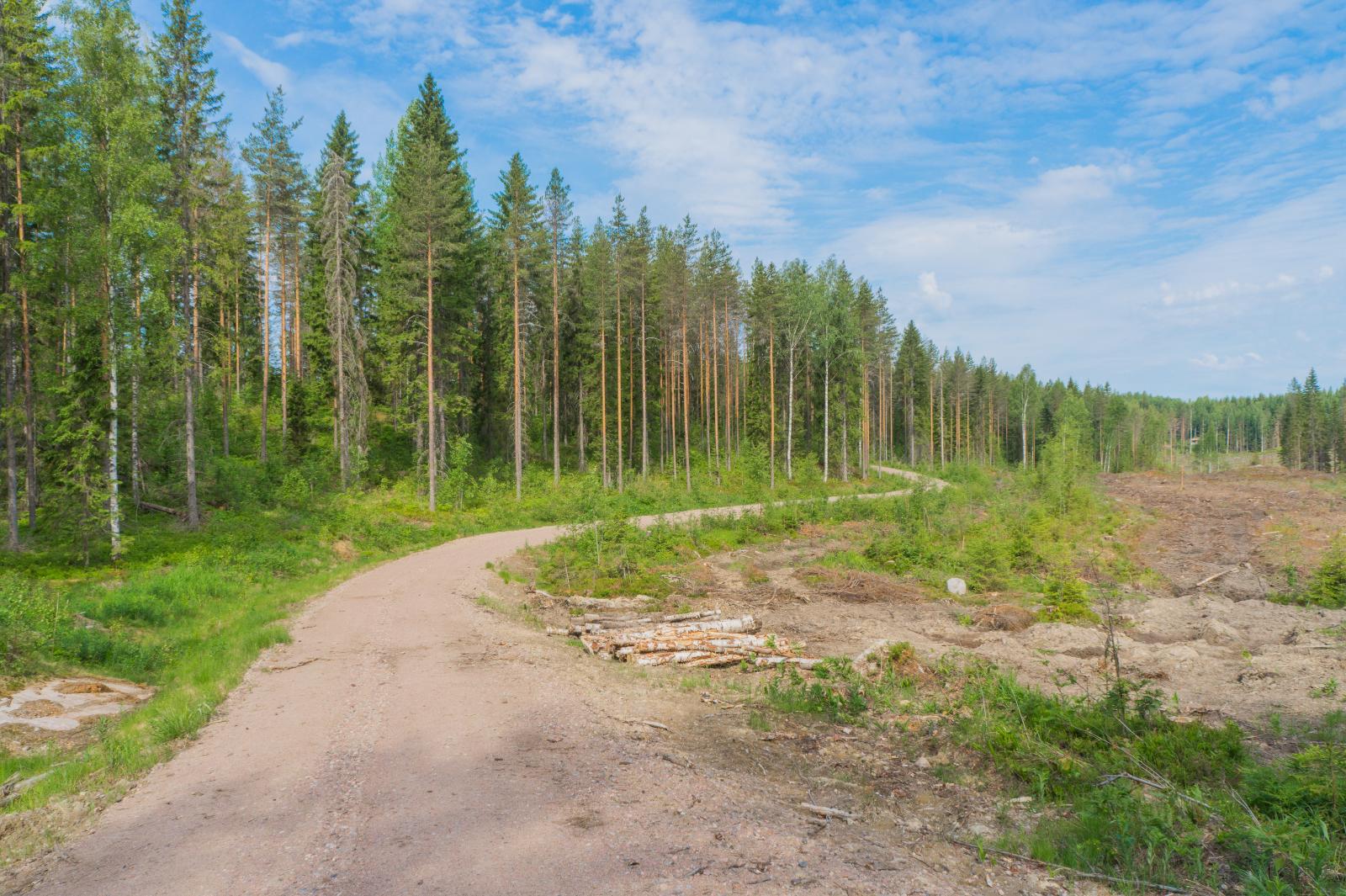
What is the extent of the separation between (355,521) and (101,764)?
20.0 meters

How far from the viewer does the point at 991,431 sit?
3994 inches

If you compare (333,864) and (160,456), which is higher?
(160,456)

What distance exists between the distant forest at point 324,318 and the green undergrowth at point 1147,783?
22.0m

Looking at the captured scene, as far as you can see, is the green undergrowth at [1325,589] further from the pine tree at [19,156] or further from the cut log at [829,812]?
the pine tree at [19,156]

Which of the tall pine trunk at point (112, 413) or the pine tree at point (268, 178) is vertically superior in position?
the pine tree at point (268, 178)

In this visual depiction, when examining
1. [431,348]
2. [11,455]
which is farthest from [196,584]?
[431,348]

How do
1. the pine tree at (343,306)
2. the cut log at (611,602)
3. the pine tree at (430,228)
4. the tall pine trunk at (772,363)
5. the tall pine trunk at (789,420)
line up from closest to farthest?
the cut log at (611,602), the pine tree at (430,228), the pine tree at (343,306), the tall pine trunk at (772,363), the tall pine trunk at (789,420)

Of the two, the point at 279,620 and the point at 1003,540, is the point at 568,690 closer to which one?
the point at 279,620

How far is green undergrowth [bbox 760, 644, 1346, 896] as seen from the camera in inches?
177

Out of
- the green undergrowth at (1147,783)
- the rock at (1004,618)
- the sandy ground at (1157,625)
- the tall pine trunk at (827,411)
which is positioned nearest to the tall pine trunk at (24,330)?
the sandy ground at (1157,625)

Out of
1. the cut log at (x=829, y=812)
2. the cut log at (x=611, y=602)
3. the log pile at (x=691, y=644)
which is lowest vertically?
the cut log at (x=611, y=602)

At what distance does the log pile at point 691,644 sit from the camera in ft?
37.3

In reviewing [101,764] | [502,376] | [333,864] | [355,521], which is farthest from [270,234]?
[333,864]

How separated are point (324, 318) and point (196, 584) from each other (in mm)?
25426
